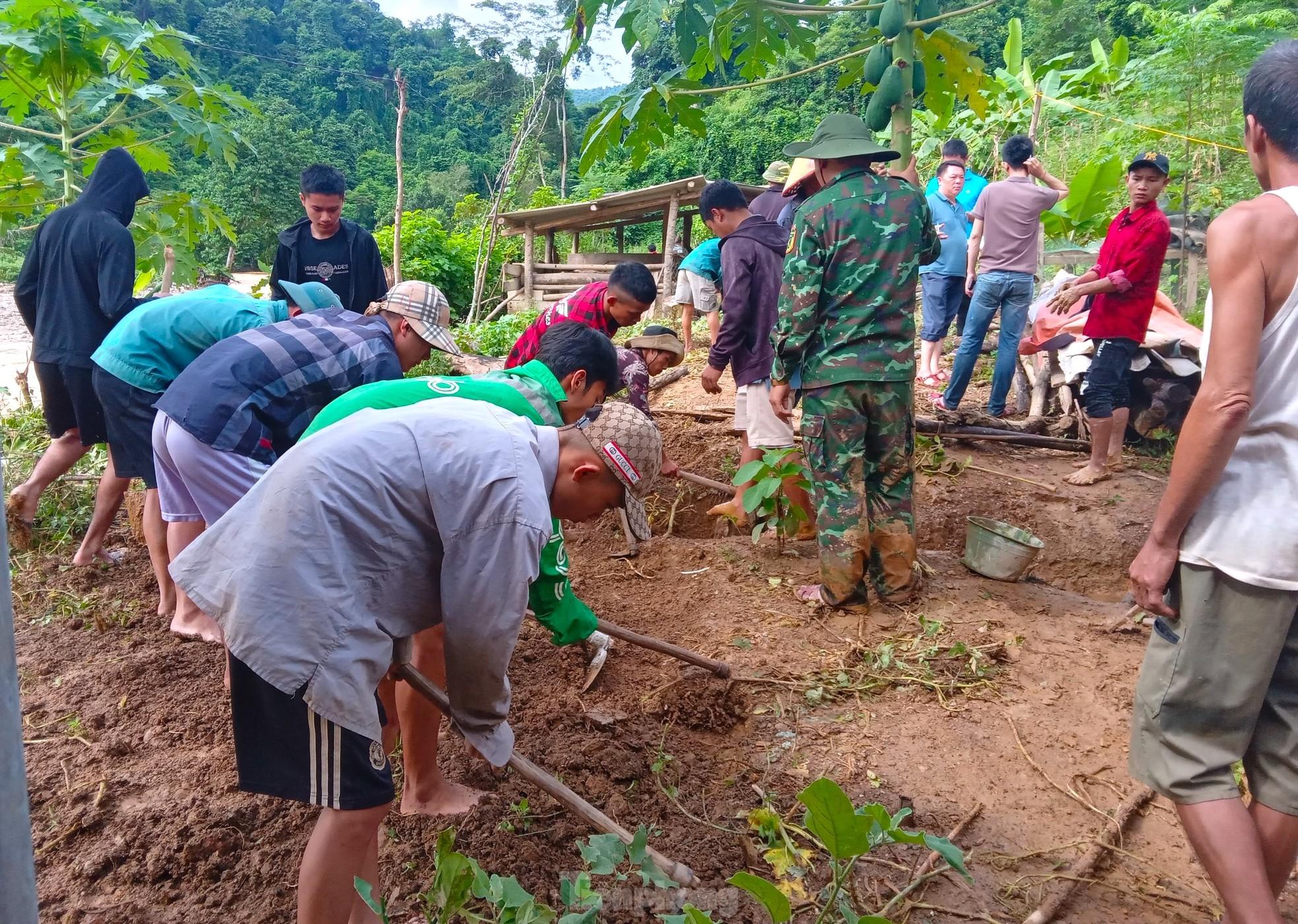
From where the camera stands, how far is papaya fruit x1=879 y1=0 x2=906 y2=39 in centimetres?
383

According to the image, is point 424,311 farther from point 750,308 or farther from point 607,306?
point 750,308

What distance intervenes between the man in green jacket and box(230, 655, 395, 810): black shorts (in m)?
0.52

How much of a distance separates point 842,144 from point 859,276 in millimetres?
580

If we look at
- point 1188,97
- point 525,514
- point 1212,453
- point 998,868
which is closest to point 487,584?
point 525,514

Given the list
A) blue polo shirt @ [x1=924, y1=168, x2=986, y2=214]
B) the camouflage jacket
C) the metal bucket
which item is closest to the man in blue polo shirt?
blue polo shirt @ [x1=924, y1=168, x2=986, y2=214]

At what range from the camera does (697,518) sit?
17.9 ft

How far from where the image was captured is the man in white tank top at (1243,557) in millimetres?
1697

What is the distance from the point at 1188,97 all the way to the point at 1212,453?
10.7 meters

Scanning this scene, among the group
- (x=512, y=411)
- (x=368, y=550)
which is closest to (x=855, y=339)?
(x=512, y=411)

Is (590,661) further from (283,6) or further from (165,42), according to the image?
(283,6)

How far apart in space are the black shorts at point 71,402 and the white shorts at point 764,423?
3.30 metres

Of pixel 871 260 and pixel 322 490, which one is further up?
pixel 871 260

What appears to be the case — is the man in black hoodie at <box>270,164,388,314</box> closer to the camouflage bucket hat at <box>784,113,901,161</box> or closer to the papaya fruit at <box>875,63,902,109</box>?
the camouflage bucket hat at <box>784,113,901,161</box>

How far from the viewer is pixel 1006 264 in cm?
614
